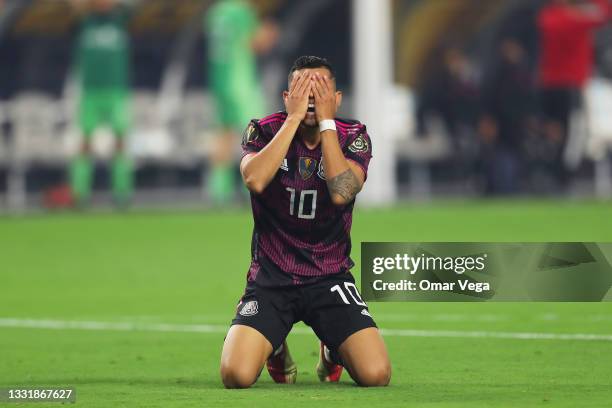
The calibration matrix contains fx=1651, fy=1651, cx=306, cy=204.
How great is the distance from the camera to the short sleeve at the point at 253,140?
766 cm

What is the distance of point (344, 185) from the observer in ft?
24.4

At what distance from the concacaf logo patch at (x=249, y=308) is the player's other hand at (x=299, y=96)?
91 cm

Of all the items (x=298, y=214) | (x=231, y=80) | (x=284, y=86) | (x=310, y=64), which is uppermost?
(x=310, y=64)

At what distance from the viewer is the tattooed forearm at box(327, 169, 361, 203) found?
7430 mm

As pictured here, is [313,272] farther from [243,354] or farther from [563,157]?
[563,157]

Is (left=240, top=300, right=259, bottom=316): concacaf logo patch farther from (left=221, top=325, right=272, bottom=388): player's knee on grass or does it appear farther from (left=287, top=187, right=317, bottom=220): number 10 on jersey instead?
(left=287, top=187, right=317, bottom=220): number 10 on jersey

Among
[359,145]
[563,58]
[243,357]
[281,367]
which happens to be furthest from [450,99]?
[243,357]

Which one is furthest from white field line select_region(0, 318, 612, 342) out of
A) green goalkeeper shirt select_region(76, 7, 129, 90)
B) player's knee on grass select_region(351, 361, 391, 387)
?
green goalkeeper shirt select_region(76, 7, 129, 90)

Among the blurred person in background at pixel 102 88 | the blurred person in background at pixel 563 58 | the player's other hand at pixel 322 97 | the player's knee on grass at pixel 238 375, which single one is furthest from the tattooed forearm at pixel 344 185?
the blurred person in background at pixel 563 58

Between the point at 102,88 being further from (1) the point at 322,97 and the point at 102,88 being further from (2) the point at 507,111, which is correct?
(1) the point at 322,97

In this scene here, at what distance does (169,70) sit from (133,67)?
0.74 metres

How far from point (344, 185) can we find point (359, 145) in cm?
33

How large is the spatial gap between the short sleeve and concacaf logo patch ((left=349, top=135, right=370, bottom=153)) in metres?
0.42

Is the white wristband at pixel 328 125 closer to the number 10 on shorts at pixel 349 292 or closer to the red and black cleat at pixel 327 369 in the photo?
the number 10 on shorts at pixel 349 292
